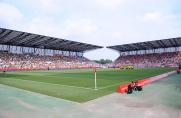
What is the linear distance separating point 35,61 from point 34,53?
703cm

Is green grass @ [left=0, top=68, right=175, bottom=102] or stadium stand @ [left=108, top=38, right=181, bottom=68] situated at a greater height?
stadium stand @ [left=108, top=38, right=181, bottom=68]

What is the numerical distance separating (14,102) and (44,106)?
92.9 inches

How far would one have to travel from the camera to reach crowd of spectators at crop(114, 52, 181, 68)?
78688 mm

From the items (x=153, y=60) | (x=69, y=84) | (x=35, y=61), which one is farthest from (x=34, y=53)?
(x=69, y=84)

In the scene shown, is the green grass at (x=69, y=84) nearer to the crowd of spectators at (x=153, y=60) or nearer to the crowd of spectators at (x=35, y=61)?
the crowd of spectators at (x=35, y=61)

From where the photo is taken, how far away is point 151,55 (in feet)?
290

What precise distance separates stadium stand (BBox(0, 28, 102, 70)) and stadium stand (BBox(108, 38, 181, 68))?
84.6 ft

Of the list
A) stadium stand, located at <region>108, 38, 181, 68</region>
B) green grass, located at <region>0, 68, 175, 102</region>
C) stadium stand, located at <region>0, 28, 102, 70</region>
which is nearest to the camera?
green grass, located at <region>0, 68, 175, 102</region>

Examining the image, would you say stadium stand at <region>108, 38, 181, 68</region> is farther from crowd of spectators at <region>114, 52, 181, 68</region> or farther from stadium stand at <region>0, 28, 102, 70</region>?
stadium stand at <region>0, 28, 102, 70</region>

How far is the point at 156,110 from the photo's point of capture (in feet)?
27.8

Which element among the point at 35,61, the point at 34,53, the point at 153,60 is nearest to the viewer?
the point at 35,61

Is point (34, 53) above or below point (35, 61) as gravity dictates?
above

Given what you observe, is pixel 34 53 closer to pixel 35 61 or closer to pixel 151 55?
pixel 35 61

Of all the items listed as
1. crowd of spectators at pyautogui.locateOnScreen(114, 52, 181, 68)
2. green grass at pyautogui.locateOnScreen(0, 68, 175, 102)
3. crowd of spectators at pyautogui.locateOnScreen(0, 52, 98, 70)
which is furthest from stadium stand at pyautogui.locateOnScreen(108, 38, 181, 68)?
green grass at pyautogui.locateOnScreen(0, 68, 175, 102)
